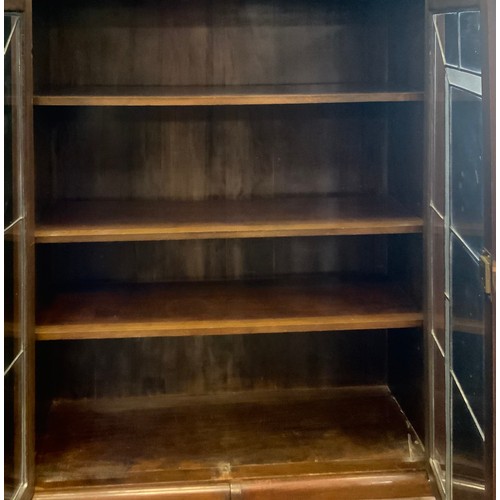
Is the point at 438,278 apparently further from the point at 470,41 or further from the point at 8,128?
the point at 8,128

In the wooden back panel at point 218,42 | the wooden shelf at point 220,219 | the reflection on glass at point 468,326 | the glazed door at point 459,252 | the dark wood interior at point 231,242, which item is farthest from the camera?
the wooden back panel at point 218,42

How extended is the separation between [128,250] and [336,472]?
0.90 metres

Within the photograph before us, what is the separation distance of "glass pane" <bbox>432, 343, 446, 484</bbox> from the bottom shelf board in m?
0.11

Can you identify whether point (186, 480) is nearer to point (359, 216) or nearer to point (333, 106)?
point (359, 216)

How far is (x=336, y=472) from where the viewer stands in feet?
6.32

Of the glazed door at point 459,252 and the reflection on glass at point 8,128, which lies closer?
the glazed door at point 459,252

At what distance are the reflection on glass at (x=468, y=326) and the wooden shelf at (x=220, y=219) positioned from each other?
302 millimetres

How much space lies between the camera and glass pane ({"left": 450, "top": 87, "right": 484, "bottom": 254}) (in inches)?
56.7

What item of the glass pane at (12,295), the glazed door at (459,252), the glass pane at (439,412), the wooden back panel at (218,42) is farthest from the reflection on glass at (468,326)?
→ the glass pane at (12,295)

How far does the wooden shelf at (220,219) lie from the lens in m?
1.90

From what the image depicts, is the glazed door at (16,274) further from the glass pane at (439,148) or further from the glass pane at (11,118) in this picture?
the glass pane at (439,148)

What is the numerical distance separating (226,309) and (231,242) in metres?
0.37

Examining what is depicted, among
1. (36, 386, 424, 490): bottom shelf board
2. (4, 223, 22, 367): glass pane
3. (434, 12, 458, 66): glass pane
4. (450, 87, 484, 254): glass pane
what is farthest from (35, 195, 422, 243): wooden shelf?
(36, 386, 424, 490): bottom shelf board

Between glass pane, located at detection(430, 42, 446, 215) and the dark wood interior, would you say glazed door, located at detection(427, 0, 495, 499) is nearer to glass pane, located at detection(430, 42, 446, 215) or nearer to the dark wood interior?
glass pane, located at detection(430, 42, 446, 215)
